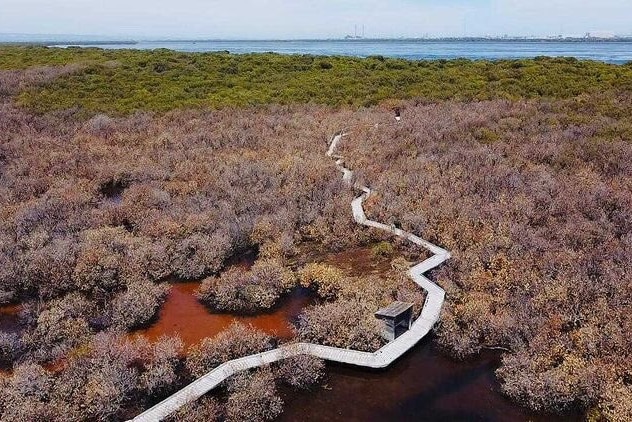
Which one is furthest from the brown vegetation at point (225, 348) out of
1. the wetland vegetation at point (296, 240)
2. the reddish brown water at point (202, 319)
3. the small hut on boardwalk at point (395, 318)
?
the small hut on boardwalk at point (395, 318)

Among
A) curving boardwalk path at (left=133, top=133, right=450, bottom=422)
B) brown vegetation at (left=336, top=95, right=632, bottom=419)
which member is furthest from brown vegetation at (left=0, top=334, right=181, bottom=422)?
brown vegetation at (left=336, top=95, right=632, bottom=419)

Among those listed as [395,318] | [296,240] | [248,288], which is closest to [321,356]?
[395,318]

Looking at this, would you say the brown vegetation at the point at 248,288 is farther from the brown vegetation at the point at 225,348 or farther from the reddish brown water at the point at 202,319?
the brown vegetation at the point at 225,348

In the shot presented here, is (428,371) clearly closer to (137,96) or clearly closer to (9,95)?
(137,96)

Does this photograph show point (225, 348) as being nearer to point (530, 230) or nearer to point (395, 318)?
point (395, 318)

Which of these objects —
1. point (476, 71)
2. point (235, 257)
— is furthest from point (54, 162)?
point (476, 71)

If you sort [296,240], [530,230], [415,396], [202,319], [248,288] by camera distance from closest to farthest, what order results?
[415,396] → [202,319] → [248,288] → [530,230] → [296,240]
